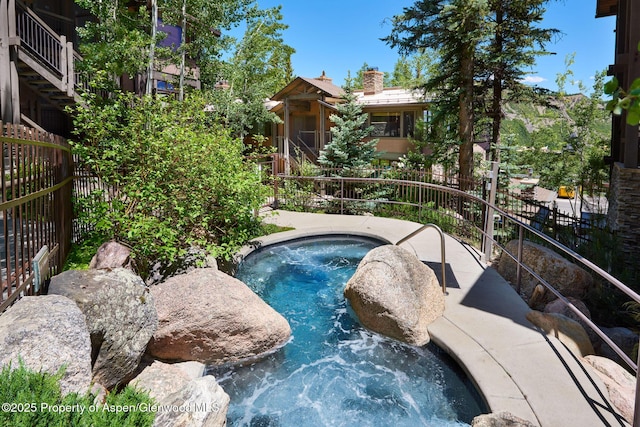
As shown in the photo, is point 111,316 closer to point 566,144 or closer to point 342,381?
point 342,381

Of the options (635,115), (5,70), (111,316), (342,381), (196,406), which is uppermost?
(5,70)

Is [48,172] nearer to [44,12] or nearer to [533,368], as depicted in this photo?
[533,368]

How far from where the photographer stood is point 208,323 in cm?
529

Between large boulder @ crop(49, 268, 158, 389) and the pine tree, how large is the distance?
41.9 feet

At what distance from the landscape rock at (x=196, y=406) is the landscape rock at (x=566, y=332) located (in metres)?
3.74

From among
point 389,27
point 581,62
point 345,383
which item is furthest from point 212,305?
point 581,62

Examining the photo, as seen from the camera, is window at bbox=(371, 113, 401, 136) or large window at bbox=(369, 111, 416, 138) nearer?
large window at bbox=(369, 111, 416, 138)

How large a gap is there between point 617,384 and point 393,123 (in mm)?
20425

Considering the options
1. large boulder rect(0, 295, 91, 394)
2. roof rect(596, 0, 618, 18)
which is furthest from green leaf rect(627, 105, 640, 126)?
roof rect(596, 0, 618, 18)

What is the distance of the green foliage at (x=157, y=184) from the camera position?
7102 mm

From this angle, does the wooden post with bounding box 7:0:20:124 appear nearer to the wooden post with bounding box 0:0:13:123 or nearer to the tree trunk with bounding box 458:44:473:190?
the wooden post with bounding box 0:0:13:123

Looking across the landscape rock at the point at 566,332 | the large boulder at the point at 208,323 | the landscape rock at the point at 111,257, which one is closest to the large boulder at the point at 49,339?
the large boulder at the point at 208,323

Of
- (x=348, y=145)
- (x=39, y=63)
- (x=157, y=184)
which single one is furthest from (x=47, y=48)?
(x=348, y=145)

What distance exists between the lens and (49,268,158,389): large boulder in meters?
4.15
